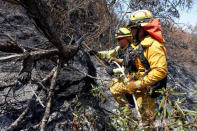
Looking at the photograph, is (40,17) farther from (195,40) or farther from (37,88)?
(195,40)

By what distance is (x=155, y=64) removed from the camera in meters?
2.22

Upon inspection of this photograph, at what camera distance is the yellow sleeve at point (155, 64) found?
2.20 meters

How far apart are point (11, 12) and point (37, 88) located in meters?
2.74

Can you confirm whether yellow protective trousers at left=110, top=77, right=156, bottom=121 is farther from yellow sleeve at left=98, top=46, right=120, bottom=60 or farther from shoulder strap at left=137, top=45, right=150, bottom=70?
yellow sleeve at left=98, top=46, right=120, bottom=60

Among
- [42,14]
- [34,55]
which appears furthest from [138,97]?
[42,14]

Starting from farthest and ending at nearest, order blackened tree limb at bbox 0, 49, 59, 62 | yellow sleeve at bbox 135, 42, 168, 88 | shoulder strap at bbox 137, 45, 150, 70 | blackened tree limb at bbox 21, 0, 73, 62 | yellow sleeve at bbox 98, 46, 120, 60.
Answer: yellow sleeve at bbox 98, 46, 120, 60, shoulder strap at bbox 137, 45, 150, 70, yellow sleeve at bbox 135, 42, 168, 88, blackened tree limb at bbox 0, 49, 59, 62, blackened tree limb at bbox 21, 0, 73, 62

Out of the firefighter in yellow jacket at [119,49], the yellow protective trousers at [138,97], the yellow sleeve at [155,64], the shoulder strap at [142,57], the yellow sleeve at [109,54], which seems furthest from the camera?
the yellow sleeve at [109,54]

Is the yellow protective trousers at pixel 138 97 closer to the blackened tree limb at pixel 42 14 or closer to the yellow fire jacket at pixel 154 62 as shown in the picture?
the yellow fire jacket at pixel 154 62

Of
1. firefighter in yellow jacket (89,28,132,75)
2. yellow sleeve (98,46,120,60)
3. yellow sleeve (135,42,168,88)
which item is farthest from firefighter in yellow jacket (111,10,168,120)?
yellow sleeve (98,46,120,60)

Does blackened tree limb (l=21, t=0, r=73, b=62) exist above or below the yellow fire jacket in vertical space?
above

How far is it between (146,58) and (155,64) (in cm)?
23

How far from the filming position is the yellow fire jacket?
2.20 meters

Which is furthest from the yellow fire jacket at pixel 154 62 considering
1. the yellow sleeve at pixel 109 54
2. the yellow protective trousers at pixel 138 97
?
the yellow sleeve at pixel 109 54

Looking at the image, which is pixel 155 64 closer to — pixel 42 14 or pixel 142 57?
pixel 142 57
